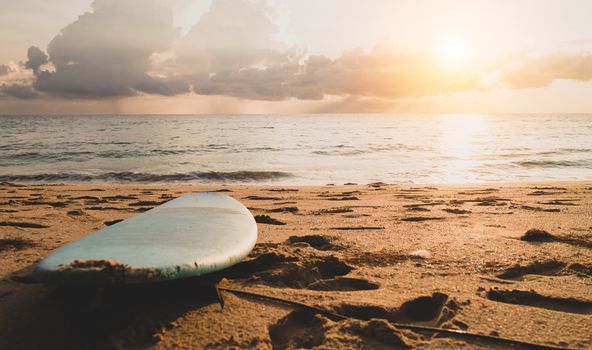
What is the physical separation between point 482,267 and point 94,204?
4.80 m

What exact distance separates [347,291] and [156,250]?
100 cm

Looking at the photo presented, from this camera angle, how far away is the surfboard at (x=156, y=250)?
4.29 feet

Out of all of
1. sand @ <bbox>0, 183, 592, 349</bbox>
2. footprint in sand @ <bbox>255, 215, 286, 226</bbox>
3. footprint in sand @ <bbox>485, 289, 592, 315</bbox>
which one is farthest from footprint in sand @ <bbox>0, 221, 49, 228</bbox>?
footprint in sand @ <bbox>485, 289, 592, 315</bbox>

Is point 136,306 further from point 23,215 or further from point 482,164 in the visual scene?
point 482,164

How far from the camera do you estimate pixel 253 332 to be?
5.23 feet

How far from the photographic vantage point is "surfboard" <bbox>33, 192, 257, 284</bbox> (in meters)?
1.31

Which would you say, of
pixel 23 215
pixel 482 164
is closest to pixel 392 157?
pixel 482 164

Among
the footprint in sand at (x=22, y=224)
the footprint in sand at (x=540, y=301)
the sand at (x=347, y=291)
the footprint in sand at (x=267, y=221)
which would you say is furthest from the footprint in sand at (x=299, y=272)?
the footprint in sand at (x=22, y=224)

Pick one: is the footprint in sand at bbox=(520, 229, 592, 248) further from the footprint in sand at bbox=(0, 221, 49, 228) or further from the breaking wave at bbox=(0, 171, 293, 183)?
the breaking wave at bbox=(0, 171, 293, 183)

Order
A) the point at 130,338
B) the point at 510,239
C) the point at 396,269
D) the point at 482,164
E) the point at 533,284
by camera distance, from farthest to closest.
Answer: the point at 482,164 → the point at 510,239 → the point at 396,269 → the point at 533,284 → the point at 130,338

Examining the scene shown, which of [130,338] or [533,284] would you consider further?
[533,284]

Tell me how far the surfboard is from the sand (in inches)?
4.0

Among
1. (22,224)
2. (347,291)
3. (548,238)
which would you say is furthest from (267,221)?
(548,238)

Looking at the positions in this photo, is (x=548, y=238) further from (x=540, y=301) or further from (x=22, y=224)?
(x=22, y=224)
